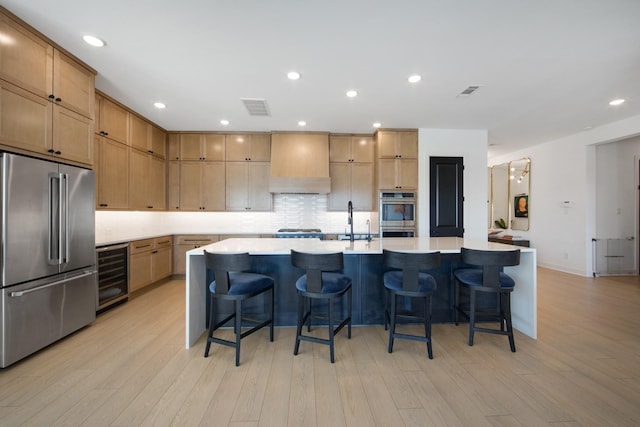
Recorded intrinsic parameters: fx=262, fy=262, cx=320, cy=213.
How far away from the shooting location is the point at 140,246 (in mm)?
3934

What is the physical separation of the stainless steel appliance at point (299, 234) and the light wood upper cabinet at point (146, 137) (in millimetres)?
2618

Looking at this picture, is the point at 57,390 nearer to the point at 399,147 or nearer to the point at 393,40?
the point at 393,40

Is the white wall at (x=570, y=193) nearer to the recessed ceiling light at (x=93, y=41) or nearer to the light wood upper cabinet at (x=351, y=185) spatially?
the light wood upper cabinet at (x=351, y=185)

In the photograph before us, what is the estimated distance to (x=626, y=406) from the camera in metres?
1.69

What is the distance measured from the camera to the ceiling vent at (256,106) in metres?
3.62

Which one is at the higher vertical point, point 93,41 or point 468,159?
point 93,41

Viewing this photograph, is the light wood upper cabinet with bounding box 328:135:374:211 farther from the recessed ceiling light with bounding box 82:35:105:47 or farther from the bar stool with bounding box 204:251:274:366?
the recessed ceiling light with bounding box 82:35:105:47

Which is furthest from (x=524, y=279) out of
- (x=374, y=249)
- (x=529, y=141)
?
(x=529, y=141)

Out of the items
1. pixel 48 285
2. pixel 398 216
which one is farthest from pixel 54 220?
pixel 398 216

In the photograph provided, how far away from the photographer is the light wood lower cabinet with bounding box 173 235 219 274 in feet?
15.8

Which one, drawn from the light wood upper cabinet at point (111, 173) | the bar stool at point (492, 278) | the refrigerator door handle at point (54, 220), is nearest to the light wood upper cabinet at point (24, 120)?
the refrigerator door handle at point (54, 220)

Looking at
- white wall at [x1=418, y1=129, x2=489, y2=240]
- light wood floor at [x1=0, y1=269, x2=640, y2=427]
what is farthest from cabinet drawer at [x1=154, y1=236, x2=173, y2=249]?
white wall at [x1=418, y1=129, x2=489, y2=240]

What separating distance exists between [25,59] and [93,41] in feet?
1.78

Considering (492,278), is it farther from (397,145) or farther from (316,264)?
(397,145)
